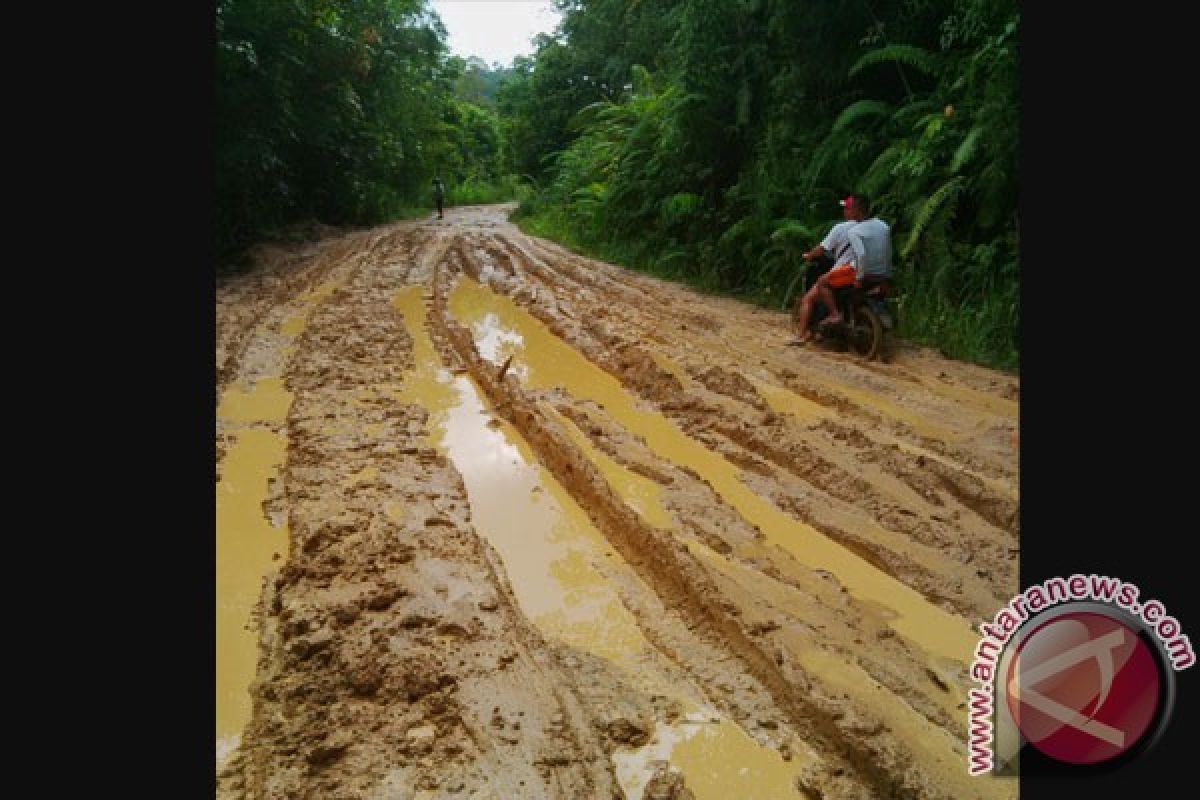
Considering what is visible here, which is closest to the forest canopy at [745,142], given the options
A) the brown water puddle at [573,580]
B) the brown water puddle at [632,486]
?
the brown water puddle at [632,486]

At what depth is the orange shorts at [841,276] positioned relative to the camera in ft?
23.3

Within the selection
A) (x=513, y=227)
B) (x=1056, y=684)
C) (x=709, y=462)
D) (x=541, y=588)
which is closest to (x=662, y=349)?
(x=709, y=462)

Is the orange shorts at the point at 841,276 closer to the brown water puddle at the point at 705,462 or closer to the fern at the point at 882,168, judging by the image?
the fern at the point at 882,168

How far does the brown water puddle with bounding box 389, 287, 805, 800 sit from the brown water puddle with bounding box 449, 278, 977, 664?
633mm

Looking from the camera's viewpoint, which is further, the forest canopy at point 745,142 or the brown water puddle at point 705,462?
the forest canopy at point 745,142

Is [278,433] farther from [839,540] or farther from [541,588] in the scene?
[839,540]

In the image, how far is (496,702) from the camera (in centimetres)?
261

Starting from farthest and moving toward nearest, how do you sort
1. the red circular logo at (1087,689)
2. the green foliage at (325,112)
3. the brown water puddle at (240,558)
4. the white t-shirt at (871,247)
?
the green foliage at (325,112) → the white t-shirt at (871,247) → the brown water puddle at (240,558) → the red circular logo at (1087,689)

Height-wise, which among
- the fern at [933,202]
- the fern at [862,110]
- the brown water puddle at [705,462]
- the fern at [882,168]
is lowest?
the brown water puddle at [705,462]

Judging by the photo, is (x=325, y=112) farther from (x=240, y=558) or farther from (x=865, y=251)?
(x=240, y=558)

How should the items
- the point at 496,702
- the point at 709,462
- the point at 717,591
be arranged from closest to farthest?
1. the point at 496,702
2. the point at 717,591
3. the point at 709,462

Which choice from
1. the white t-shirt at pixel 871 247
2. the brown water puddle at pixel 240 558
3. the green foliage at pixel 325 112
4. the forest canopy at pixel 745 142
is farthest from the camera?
the green foliage at pixel 325 112

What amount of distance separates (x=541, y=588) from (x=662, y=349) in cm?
404

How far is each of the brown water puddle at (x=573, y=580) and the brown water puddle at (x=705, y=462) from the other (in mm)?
633
